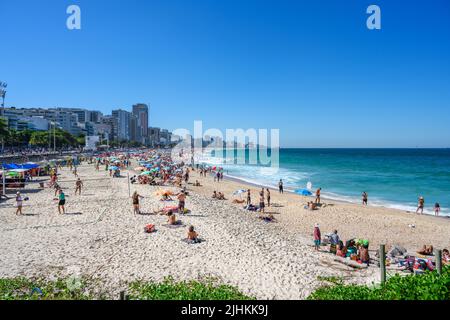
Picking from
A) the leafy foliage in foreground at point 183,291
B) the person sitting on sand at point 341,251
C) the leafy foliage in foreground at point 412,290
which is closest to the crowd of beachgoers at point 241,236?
the person sitting on sand at point 341,251

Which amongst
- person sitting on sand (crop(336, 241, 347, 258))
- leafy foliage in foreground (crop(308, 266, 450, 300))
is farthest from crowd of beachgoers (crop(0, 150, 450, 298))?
leafy foliage in foreground (crop(308, 266, 450, 300))

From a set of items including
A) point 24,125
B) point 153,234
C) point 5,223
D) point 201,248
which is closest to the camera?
point 201,248

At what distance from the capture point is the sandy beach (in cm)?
772

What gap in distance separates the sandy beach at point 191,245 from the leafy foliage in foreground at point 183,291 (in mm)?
513

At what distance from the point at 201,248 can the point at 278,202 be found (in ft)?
41.3

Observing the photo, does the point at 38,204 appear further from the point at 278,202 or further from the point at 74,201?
the point at 278,202

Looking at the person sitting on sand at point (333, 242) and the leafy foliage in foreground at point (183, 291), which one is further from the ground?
the leafy foliage in foreground at point (183, 291)

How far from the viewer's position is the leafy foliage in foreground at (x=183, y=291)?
5.73m

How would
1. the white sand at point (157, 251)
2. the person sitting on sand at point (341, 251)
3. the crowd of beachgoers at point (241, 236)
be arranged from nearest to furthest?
the white sand at point (157, 251), the crowd of beachgoers at point (241, 236), the person sitting on sand at point (341, 251)

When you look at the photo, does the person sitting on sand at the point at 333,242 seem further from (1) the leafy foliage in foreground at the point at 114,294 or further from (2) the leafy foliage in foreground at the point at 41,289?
(2) the leafy foliage in foreground at the point at 41,289

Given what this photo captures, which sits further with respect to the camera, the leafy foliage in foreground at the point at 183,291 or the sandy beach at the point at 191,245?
the sandy beach at the point at 191,245
